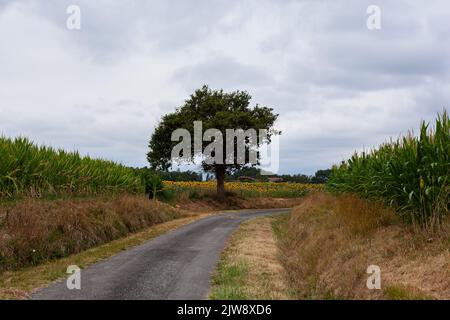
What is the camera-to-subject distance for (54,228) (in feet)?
45.4

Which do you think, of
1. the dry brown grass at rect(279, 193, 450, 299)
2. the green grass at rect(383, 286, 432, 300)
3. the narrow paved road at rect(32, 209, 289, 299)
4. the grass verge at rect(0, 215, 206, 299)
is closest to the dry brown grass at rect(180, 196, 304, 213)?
the grass verge at rect(0, 215, 206, 299)

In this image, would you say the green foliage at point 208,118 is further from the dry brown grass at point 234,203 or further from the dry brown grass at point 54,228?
the dry brown grass at point 54,228

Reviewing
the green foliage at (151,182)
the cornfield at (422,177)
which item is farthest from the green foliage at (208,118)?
the cornfield at (422,177)

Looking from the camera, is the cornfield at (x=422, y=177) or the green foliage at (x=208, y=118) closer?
the cornfield at (x=422, y=177)

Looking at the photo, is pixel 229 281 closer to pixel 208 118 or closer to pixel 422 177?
pixel 422 177

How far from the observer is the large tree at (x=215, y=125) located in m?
40.1

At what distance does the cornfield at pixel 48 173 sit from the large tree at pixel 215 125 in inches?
618

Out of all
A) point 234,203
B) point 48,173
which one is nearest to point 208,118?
point 234,203

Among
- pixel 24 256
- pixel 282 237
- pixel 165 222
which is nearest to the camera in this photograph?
pixel 24 256

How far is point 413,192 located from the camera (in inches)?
413

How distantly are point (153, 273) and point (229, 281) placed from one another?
191 cm
